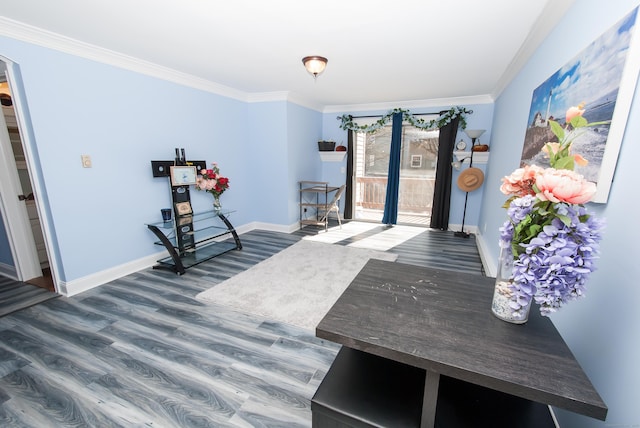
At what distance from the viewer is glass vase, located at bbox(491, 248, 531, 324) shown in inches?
36.8

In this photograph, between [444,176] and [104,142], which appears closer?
[104,142]

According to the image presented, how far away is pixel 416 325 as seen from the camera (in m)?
0.94

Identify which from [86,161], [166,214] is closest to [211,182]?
[166,214]

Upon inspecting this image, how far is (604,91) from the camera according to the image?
112 centimetres

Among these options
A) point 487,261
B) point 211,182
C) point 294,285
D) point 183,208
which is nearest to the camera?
point 294,285

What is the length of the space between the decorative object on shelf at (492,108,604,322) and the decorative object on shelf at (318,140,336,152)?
4696 millimetres

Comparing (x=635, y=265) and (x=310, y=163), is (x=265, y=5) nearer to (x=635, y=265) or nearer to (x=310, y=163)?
(x=635, y=265)

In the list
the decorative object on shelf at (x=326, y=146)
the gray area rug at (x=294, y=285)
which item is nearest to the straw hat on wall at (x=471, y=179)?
the gray area rug at (x=294, y=285)

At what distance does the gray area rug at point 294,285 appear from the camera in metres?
2.39

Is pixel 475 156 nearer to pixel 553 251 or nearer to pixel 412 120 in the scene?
pixel 412 120

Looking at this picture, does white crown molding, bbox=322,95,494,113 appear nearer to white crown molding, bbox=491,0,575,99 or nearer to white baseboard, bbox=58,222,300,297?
white crown molding, bbox=491,0,575,99

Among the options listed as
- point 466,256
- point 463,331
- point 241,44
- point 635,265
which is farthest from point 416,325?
point 466,256

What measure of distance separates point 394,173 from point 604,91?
4066 millimetres

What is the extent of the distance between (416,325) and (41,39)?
3.53 metres
